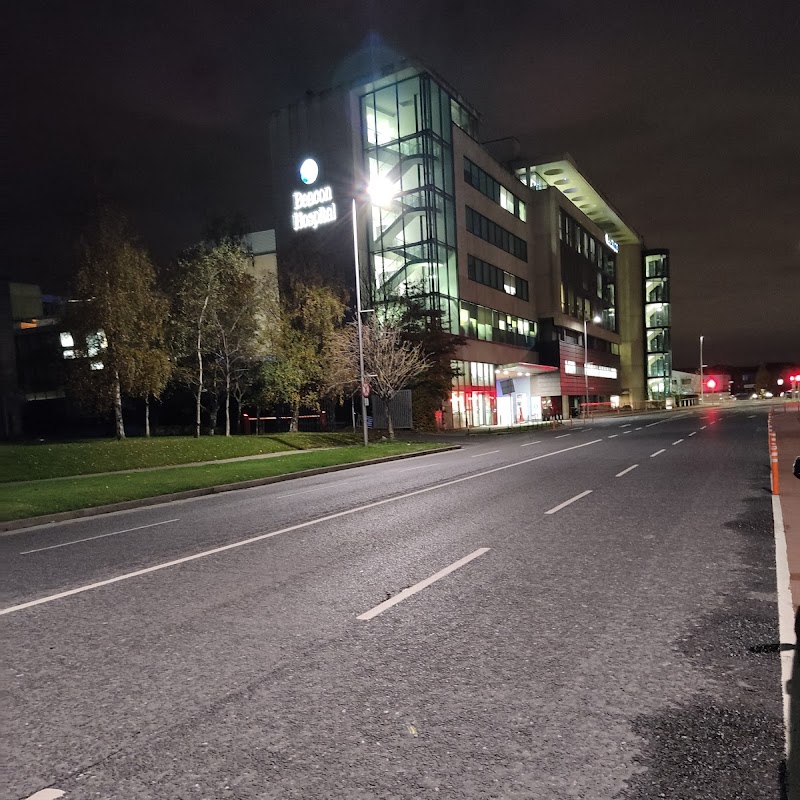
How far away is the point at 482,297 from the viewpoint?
49500 mm

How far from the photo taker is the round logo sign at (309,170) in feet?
156

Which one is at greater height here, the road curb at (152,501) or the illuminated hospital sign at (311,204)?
the illuminated hospital sign at (311,204)

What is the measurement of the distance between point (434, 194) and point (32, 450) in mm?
33158

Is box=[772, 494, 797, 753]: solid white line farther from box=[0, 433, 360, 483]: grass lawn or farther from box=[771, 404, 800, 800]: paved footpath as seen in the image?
box=[0, 433, 360, 483]: grass lawn

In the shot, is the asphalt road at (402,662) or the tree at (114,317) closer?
the asphalt road at (402,662)

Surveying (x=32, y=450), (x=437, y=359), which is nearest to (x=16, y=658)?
(x=32, y=450)

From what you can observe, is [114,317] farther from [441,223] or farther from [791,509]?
[441,223]

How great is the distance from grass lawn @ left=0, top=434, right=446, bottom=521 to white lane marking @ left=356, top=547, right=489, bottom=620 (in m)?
8.94

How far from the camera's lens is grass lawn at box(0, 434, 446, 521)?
41.4 ft

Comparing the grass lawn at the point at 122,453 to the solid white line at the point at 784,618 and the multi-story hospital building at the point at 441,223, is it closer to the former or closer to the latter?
the multi-story hospital building at the point at 441,223

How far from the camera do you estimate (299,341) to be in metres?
34.2

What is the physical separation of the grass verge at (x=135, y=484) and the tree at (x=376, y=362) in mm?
8472

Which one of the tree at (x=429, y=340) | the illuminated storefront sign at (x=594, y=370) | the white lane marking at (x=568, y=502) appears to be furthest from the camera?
the illuminated storefront sign at (x=594, y=370)

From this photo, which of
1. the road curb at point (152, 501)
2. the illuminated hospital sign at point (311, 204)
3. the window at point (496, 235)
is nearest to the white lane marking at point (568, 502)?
the road curb at point (152, 501)
